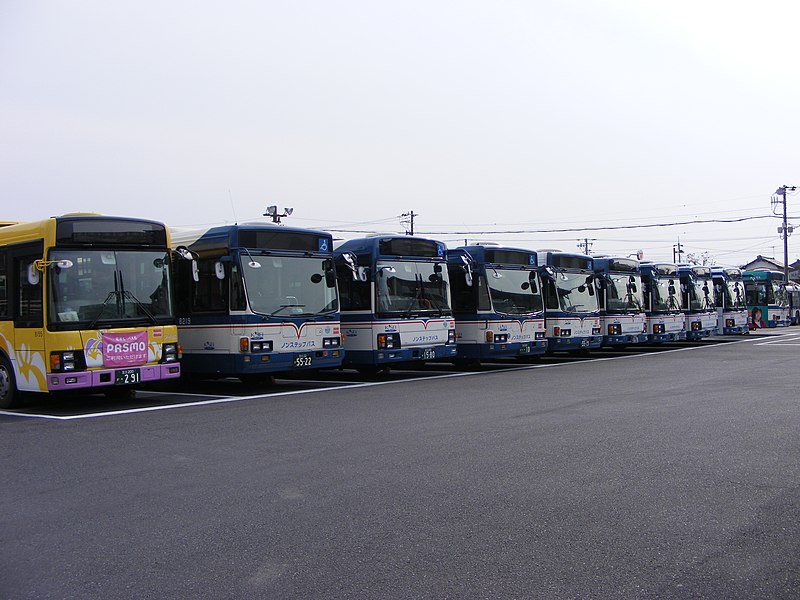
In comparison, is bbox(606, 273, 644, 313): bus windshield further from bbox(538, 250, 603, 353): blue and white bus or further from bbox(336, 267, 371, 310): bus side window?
bbox(336, 267, 371, 310): bus side window

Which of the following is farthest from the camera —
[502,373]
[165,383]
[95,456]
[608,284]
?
[608,284]

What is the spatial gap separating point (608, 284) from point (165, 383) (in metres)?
14.6

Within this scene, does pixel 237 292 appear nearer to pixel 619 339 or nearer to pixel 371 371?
pixel 371 371

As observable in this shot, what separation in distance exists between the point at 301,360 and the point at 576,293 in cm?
1069

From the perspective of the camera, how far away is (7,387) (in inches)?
513

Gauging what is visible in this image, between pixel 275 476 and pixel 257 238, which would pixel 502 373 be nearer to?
pixel 257 238

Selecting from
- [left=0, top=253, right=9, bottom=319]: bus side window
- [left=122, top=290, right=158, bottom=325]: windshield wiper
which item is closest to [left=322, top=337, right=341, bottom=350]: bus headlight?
[left=122, top=290, right=158, bottom=325]: windshield wiper

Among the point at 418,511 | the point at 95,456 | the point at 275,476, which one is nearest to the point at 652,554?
the point at 418,511

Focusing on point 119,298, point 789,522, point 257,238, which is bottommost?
point 789,522

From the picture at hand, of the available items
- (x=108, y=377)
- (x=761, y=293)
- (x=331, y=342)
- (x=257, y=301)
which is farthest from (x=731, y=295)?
(x=108, y=377)

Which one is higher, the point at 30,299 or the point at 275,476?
the point at 30,299

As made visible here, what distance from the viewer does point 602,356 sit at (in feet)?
84.2

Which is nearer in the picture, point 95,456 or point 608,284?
point 95,456

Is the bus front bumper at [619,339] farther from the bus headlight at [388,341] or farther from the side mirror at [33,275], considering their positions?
the side mirror at [33,275]
